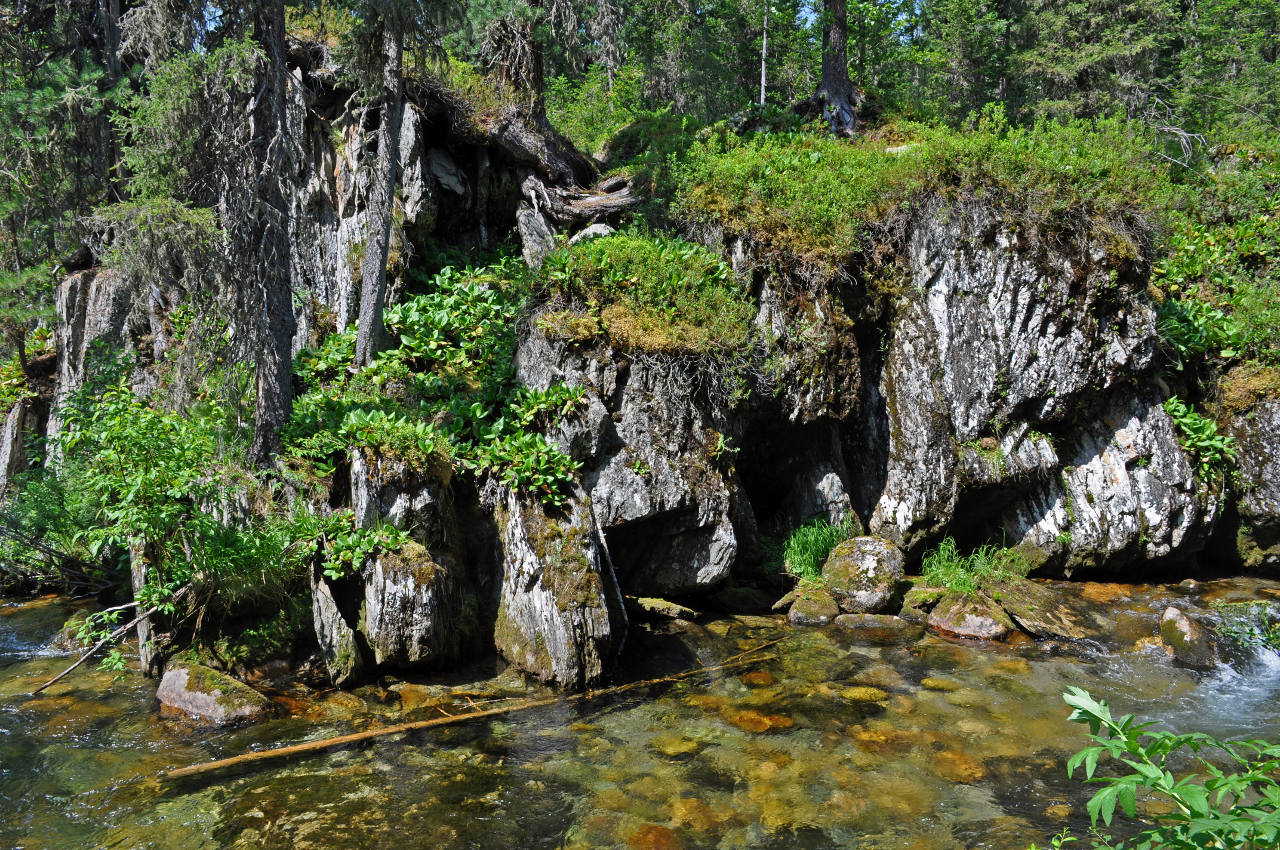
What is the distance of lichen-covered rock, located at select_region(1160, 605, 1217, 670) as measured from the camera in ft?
28.7

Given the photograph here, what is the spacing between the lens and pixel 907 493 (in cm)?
1150

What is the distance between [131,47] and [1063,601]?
56.1 ft

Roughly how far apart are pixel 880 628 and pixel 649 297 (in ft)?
17.8

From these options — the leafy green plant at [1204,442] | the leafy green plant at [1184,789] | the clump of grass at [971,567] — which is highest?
the leafy green plant at [1204,442]

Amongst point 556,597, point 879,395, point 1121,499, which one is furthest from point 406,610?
point 1121,499

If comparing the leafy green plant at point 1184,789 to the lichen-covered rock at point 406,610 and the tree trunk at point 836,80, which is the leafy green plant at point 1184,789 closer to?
the lichen-covered rock at point 406,610

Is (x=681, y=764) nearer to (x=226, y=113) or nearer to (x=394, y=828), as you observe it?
(x=394, y=828)

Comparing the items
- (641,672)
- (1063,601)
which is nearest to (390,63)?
(641,672)

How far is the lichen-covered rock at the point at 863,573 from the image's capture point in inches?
405

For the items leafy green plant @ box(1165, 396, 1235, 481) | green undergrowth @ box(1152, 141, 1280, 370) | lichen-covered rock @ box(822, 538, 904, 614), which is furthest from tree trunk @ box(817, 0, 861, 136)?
lichen-covered rock @ box(822, 538, 904, 614)

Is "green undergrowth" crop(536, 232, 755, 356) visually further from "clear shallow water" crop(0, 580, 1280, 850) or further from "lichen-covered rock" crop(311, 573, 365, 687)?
"lichen-covered rock" crop(311, 573, 365, 687)

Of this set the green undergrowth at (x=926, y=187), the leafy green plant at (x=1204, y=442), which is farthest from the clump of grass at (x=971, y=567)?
the green undergrowth at (x=926, y=187)

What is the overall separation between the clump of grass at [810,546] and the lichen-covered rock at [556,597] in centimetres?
335

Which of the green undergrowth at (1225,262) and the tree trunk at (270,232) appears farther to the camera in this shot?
the green undergrowth at (1225,262)
